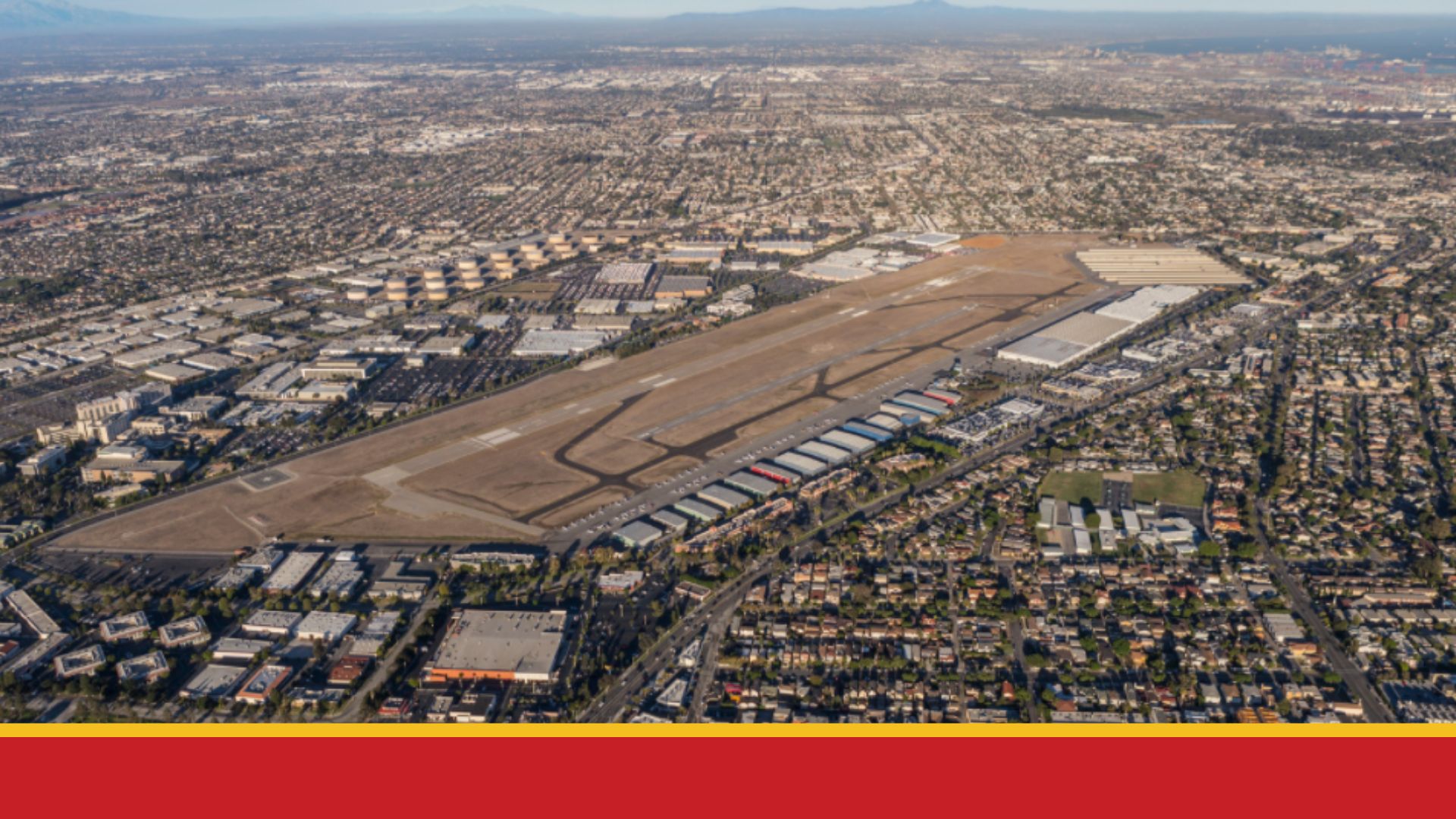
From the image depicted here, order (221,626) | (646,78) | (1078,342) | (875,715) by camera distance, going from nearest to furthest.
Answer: (875,715)
(221,626)
(1078,342)
(646,78)

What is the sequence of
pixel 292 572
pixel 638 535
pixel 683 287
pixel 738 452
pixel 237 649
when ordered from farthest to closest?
pixel 683 287 → pixel 738 452 → pixel 638 535 → pixel 292 572 → pixel 237 649

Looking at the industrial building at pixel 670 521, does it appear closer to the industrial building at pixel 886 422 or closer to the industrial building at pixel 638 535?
the industrial building at pixel 638 535

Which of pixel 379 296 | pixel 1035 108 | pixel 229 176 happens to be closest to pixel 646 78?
pixel 1035 108

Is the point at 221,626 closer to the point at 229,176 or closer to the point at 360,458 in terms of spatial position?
the point at 360,458

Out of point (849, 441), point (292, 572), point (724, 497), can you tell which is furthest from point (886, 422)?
point (292, 572)

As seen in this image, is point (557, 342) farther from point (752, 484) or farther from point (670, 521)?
point (670, 521)

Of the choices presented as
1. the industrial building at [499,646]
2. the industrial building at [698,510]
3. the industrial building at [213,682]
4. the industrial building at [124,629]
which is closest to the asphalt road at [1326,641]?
the industrial building at [698,510]
